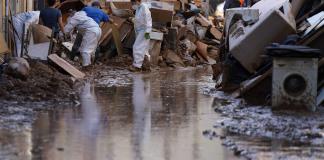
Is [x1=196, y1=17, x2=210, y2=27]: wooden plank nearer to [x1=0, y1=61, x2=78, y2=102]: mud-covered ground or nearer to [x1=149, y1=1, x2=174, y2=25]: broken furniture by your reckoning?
[x1=149, y1=1, x2=174, y2=25]: broken furniture

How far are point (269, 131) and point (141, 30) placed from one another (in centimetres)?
969

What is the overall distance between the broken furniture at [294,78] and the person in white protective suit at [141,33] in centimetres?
793

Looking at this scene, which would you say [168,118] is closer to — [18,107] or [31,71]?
[18,107]

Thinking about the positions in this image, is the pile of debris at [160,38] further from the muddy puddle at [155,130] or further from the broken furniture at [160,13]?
the muddy puddle at [155,130]

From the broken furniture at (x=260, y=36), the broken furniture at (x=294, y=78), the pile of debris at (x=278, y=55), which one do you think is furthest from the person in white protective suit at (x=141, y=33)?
the broken furniture at (x=294, y=78)

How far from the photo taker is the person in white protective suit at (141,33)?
55.4ft

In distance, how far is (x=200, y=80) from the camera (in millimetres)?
15391

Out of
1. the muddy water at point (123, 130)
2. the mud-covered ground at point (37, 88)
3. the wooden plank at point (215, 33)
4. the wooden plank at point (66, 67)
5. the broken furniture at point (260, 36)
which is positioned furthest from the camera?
the wooden plank at point (215, 33)


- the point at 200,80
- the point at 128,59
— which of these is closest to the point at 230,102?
the point at 200,80

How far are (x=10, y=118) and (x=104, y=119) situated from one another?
1191 millimetres

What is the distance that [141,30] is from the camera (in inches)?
676

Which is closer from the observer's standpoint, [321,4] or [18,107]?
[18,107]

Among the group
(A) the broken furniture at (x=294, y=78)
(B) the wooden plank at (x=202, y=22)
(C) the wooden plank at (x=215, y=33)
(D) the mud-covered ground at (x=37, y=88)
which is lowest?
(C) the wooden plank at (x=215, y=33)

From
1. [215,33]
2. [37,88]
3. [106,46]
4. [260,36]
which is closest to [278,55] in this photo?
[260,36]
